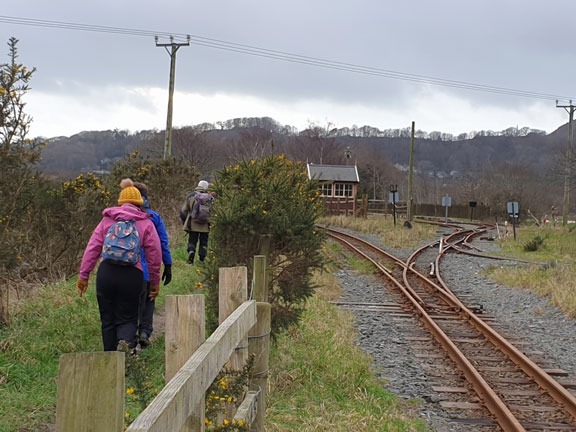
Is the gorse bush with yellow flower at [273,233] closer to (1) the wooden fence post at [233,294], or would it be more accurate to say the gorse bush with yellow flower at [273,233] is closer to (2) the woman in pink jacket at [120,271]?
(2) the woman in pink jacket at [120,271]

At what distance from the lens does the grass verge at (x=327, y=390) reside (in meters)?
5.40

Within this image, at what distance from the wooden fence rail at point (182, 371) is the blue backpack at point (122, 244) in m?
1.13

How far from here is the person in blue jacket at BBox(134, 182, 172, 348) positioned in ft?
19.7

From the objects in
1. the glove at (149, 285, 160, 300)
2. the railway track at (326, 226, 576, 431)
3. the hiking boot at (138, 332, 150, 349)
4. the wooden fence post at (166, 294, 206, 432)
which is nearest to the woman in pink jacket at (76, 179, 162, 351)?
the glove at (149, 285, 160, 300)

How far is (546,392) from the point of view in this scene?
6812 millimetres

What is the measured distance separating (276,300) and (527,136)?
140m

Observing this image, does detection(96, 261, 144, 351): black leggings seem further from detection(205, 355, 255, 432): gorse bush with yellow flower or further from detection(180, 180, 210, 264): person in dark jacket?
detection(180, 180, 210, 264): person in dark jacket

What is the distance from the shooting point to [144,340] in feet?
20.9

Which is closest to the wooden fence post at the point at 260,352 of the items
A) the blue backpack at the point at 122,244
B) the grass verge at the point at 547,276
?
the blue backpack at the point at 122,244

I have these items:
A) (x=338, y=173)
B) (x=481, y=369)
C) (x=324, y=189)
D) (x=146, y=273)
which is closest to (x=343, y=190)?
(x=338, y=173)

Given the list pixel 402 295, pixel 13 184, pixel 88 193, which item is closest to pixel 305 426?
pixel 13 184

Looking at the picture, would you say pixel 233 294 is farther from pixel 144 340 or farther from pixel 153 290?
pixel 144 340

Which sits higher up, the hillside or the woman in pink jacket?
the hillside

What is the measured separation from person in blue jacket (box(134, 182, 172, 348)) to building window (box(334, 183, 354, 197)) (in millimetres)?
48090
